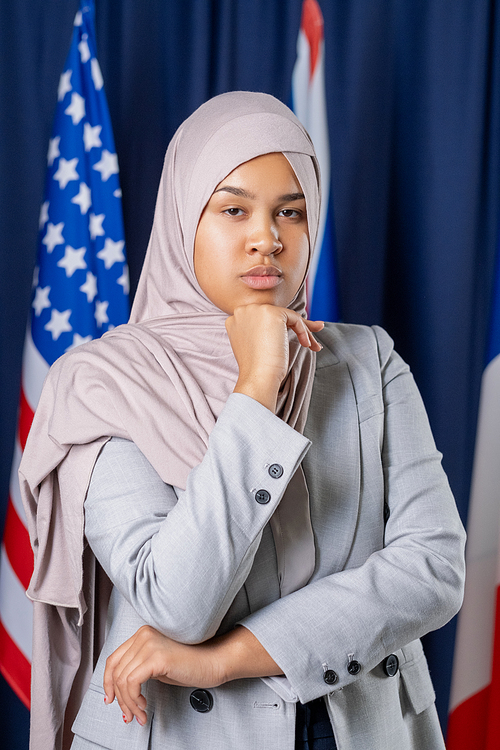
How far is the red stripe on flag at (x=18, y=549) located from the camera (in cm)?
192

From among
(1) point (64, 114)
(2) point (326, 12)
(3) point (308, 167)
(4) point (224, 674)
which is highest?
(2) point (326, 12)

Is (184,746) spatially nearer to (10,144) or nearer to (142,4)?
(10,144)

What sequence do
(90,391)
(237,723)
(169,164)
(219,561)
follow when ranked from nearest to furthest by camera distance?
(219,561), (237,723), (90,391), (169,164)

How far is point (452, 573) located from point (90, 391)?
25.0 inches

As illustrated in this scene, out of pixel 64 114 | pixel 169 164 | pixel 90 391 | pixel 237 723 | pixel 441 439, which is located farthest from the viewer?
pixel 441 439

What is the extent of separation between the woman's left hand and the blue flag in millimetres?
1092

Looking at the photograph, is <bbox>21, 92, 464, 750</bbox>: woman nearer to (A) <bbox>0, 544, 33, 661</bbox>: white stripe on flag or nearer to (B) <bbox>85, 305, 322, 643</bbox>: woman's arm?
(B) <bbox>85, 305, 322, 643</bbox>: woman's arm

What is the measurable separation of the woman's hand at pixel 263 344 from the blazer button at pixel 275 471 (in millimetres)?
90

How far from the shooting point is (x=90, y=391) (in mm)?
1164

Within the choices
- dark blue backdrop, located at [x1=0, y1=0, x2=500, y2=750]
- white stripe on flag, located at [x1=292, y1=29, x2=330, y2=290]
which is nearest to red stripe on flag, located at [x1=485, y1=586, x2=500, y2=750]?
dark blue backdrop, located at [x1=0, y1=0, x2=500, y2=750]

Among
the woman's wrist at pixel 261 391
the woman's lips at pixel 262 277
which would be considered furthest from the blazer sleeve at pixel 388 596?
the woman's lips at pixel 262 277

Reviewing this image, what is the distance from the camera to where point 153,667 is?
0.96m

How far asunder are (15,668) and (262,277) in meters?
1.39

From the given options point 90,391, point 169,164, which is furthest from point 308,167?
point 90,391
